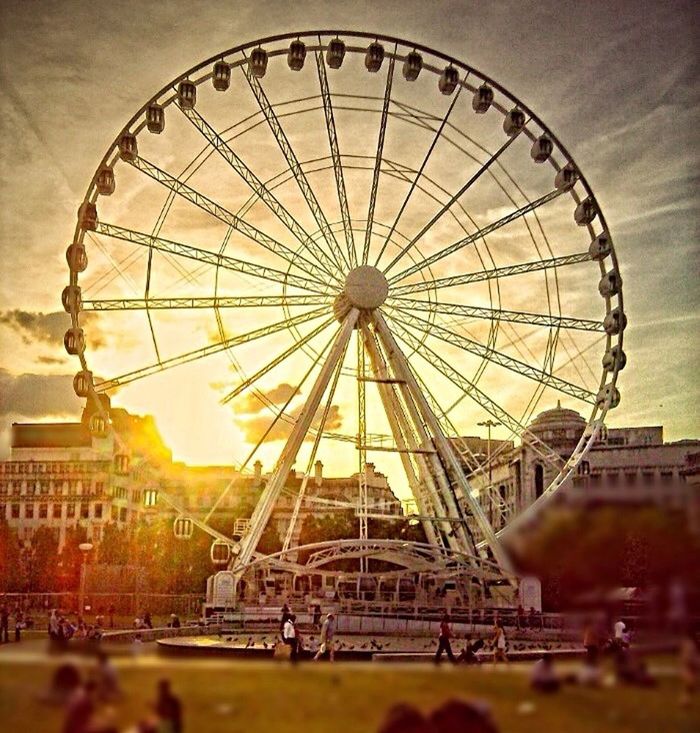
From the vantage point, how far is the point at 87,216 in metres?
33.7

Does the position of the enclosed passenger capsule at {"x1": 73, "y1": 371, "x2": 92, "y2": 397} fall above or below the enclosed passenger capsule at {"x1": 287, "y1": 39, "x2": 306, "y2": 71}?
below

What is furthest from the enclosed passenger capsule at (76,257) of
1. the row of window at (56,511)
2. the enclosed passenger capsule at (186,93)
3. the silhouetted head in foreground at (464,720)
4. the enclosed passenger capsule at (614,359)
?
the row of window at (56,511)

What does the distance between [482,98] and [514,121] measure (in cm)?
130

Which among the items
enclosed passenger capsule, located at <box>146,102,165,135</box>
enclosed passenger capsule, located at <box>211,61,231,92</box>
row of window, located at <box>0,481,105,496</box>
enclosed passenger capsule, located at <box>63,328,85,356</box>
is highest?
enclosed passenger capsule, located at <box>211,61,231,92</box>

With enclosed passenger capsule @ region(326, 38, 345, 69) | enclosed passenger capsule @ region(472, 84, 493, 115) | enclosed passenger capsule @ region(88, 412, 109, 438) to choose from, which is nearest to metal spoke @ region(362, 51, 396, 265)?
enclosed passenger capsule @ region(326, 38, 345, 69)

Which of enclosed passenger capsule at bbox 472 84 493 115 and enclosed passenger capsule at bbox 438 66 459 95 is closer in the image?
enclosed passenger capsule at bbox 438 66 459 95

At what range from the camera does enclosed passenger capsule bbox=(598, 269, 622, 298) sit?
36.8 meters

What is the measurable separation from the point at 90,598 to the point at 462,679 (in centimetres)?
4695

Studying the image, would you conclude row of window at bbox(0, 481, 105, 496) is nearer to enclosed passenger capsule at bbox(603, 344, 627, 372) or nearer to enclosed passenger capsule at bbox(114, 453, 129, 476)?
enclosed passenger capsule at bbox(114, 453, 129, 476)

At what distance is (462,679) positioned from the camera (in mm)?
10320

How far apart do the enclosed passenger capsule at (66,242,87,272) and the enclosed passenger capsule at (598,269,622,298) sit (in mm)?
17283

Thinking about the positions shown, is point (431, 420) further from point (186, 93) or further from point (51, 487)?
point (51, 487)

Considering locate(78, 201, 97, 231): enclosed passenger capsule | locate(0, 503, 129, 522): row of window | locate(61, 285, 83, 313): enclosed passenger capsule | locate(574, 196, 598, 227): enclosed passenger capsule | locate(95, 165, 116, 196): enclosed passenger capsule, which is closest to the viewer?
locate(78, 201, 97, 231): enclosed passenger capsule

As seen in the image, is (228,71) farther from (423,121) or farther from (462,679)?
(462,679)
